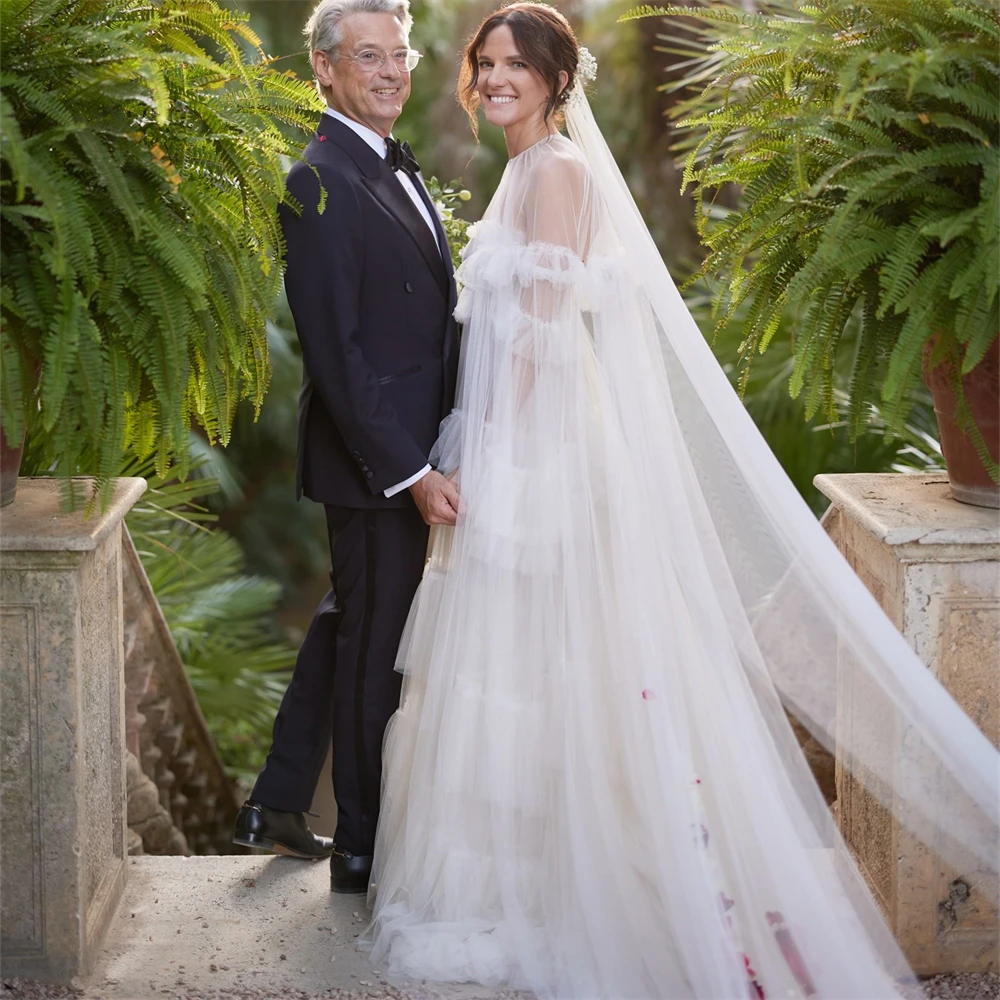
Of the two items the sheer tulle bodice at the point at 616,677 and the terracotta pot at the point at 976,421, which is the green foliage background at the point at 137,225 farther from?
the sheer tulle bodice at the point at 616,677

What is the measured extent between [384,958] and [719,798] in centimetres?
79

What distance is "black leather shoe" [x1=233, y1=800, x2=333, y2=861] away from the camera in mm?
3033

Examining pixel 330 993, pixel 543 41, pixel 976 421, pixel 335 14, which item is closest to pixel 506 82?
pixel 543 41

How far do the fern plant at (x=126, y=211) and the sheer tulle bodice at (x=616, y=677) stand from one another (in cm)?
57

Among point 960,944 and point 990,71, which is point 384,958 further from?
point 990,71

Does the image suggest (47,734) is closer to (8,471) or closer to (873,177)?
(8,471)

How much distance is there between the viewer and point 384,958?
258 centimetres

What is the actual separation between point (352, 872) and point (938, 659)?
1.41 m

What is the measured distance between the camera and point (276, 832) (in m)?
3.06

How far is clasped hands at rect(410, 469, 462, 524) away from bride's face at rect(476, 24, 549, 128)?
2.53 ft

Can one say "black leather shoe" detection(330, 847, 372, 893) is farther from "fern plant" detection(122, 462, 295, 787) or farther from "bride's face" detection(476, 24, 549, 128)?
"bride's face" detection(476, 24, 549, 128)

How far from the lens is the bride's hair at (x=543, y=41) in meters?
2.61

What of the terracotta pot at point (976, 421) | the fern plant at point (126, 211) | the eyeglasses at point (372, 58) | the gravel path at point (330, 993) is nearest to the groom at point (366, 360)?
the eyeglasses at point (372, 58)

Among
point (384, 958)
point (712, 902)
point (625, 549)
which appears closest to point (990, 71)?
point (625, 549)
